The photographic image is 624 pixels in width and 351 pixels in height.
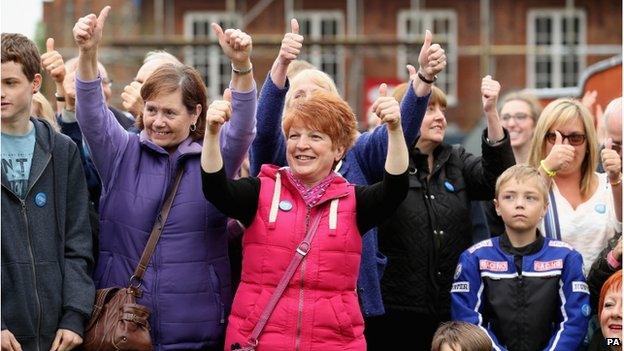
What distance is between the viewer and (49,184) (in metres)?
4.86

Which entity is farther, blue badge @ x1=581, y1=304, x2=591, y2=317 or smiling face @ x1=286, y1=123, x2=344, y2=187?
blue badge @ x1=581, y1=304, x2=591, y2=317

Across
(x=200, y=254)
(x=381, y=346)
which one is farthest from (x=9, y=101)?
(x=381, y=346)

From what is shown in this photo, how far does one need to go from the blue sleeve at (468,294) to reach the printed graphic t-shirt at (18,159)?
2189mm

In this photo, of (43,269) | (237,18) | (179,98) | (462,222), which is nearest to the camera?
(43,269)

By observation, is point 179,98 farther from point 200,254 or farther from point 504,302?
point 504,302

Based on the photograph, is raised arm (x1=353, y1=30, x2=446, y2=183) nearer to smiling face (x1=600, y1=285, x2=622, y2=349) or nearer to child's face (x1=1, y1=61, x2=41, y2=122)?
smiling face (x1=600, y1=285, x2=622, y2=349)

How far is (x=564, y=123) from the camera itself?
6.35 metres

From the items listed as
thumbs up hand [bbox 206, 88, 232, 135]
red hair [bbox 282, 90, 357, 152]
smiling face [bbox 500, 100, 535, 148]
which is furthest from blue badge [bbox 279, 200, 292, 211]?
smiling face [bbox 500, 100, 535, 148]

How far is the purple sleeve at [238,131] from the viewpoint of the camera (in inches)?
Answer: 193

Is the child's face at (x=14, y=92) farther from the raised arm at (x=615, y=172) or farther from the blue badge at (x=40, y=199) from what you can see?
the raised arm at (x=615, y=172)

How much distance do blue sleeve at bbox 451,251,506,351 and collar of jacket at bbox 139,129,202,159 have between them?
153 cm

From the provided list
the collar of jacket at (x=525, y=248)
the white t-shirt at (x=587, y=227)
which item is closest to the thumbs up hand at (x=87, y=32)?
the collar of jacket at (x=525, y=248)

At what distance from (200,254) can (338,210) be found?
0.62m

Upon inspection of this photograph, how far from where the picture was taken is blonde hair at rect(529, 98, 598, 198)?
6328 millimetres
